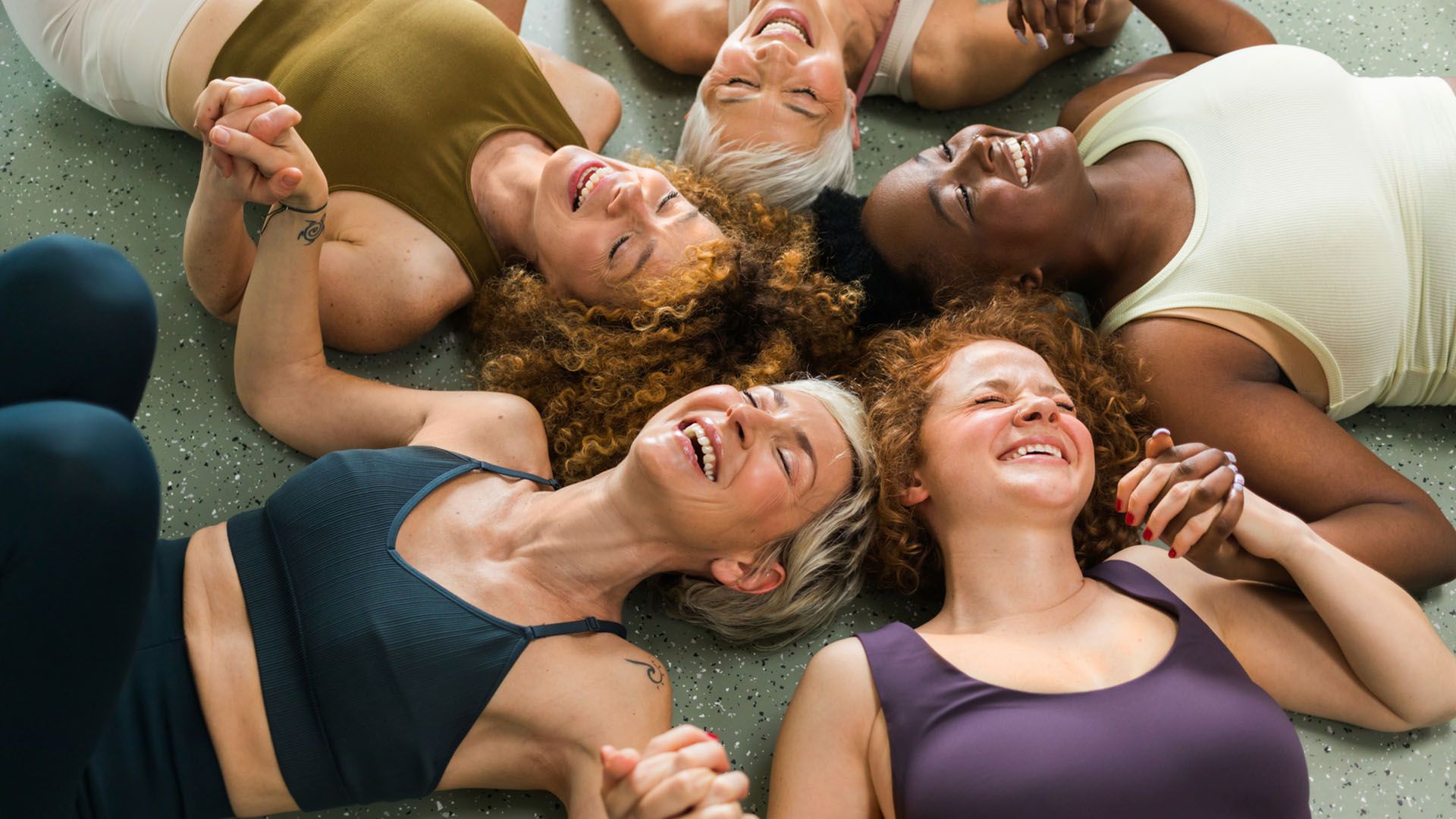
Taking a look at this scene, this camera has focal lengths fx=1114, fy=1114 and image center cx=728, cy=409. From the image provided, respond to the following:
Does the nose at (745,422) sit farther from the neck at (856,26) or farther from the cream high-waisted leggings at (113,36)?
the cream high-waisted leggings at (113,36)

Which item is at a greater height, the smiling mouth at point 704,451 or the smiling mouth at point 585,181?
the smiling mouth at point 585,181

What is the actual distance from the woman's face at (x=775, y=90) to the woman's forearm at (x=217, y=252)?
3.50 feet

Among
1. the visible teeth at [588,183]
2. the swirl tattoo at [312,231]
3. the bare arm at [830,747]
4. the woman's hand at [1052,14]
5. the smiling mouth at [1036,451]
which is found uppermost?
the woman's hand at [1052,14]

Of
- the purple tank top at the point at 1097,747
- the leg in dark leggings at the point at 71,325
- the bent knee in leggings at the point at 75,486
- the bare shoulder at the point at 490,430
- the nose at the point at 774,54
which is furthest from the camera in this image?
the nose at the point at 774,54

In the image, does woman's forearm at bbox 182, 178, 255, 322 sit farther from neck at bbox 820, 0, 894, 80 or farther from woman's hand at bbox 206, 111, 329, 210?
neck at bbox 820, 0, 894, 80

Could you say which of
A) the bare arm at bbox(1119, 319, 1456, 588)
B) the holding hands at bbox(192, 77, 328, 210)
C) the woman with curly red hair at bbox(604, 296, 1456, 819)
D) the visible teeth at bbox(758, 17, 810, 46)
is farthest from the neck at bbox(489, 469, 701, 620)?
the visible teeth at bbox(758, 17, 810, 46)

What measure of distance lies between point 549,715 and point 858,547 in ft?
2.21

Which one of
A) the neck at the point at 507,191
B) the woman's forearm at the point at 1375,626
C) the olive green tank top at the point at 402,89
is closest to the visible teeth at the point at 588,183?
the neck at the point at 507,191

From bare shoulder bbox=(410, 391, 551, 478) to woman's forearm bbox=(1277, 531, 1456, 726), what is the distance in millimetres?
1363

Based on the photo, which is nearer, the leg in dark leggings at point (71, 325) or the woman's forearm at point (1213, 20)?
the leg in dark leggings at point (71, 325)

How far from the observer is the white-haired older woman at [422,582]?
70.3 inches

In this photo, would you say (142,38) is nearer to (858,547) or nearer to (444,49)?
(444,49)

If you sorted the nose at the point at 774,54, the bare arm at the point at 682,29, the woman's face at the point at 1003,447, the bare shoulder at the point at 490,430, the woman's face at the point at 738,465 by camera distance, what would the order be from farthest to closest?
1. the bare arm at the point at 682,29
2. the nose at the point at 774,54
3. the bare shoulder at the point at 490,430
4. the woman's face at the point at 1003,447
5. the woman's face at the point at 738,465

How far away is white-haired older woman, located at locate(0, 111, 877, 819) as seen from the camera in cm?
179
